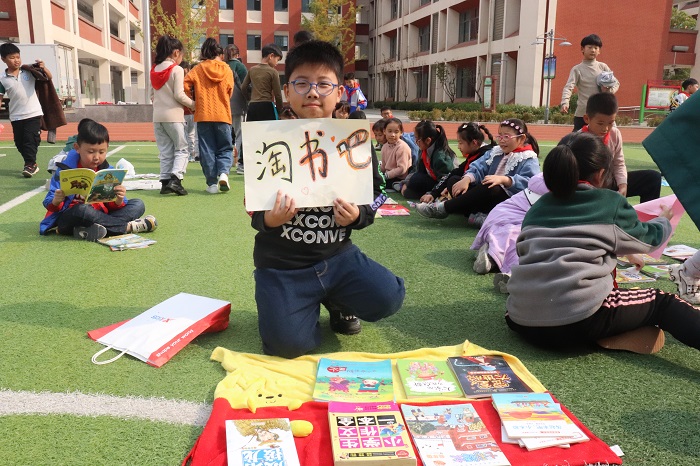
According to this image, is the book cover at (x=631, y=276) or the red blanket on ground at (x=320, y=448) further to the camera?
the book cover at (x=631, y=276)

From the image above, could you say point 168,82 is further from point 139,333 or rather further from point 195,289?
point 139,333

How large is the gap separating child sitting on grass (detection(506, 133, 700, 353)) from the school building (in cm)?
2123

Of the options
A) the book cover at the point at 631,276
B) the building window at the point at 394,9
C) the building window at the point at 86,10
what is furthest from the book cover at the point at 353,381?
the building window at the point at 394,9

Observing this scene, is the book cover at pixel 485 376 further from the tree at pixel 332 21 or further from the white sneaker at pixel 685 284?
the tree at pixel 332 21

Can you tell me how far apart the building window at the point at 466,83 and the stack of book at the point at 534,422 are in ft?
96.9

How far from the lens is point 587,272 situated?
2.44 m

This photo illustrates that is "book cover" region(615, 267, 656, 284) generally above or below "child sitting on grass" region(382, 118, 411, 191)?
below

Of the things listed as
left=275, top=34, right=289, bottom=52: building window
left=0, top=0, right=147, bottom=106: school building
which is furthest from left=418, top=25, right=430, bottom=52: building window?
left=0, top=0, right=147, bottom=106: school building

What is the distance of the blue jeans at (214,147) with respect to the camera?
6664 millimetres

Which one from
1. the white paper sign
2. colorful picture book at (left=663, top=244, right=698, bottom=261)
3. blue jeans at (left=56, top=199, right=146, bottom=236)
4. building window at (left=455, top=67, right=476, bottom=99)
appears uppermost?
building window at (left=455, top=67, right=476, bottom=99)

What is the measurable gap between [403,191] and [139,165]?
15.7 feet

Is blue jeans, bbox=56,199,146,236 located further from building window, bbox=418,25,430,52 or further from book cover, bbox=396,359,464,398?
building window, bbox=418,25,430,52

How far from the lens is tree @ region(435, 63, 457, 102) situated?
31.5 metres

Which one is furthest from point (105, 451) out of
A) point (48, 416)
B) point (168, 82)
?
point (168, 82)
